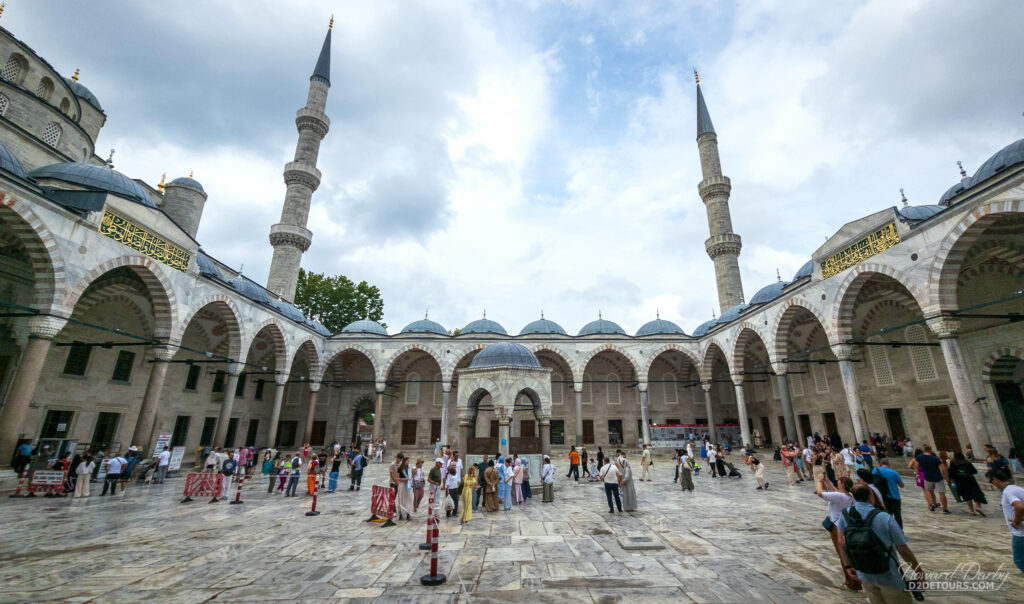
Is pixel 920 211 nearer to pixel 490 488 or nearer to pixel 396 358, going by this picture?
pixel 490 488

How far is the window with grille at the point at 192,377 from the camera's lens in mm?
17875

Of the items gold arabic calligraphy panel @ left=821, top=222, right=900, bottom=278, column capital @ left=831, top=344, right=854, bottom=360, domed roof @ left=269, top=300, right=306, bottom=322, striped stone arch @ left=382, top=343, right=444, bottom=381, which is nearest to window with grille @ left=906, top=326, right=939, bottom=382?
column capital @ left=831, top=344, right=854, bottom=360

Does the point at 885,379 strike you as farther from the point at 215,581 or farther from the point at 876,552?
the point at 215,581

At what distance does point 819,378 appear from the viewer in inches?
746

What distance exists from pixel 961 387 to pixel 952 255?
3.22 meters

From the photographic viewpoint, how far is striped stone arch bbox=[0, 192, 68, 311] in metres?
9.31

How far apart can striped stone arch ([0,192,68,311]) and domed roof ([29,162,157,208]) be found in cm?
266

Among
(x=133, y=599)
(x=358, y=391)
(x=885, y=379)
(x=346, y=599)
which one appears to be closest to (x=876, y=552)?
(x=346, y=599)

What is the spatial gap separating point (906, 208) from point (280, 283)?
29.8 meters

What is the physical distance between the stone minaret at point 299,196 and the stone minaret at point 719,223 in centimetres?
2501

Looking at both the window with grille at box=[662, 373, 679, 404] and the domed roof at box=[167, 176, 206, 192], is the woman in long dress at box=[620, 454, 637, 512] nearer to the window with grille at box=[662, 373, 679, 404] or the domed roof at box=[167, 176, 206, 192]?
the window with grille at box=[662, 373, 679, 404]

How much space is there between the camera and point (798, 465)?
12.0 m

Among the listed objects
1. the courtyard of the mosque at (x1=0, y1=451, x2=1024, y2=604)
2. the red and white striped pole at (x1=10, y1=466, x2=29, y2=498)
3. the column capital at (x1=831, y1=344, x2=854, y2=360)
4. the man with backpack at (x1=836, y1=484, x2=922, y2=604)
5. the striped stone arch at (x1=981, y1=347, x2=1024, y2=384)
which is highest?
the column capital at (x1=831, y1=344, x2=854, y2=360)

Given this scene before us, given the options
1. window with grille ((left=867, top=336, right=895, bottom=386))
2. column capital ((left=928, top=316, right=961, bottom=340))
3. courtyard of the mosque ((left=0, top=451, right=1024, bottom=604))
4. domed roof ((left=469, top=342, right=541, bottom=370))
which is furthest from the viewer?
window with grille ((left=867, top=336, right=895, bottom=386))
